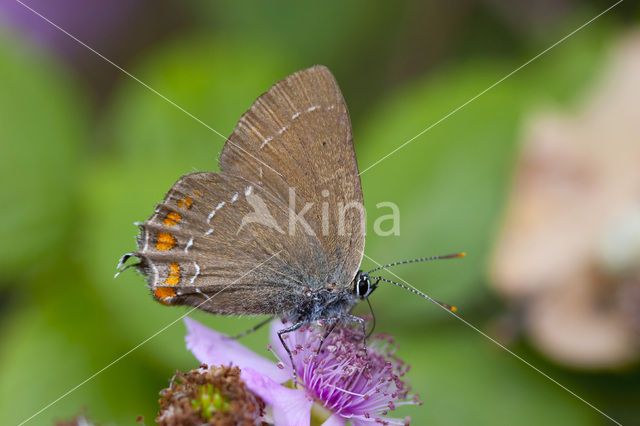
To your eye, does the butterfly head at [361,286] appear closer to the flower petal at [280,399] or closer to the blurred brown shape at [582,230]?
the flower petal at [280,399]

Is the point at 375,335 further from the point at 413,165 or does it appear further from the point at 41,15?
the point at 41,15

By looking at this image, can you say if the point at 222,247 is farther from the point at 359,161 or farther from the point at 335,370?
the point at 359,161

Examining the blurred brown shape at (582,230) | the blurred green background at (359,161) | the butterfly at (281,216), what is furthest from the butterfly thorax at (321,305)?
the blurred brown shape at (582,230)

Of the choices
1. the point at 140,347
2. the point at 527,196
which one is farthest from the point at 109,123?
the point at 527,196

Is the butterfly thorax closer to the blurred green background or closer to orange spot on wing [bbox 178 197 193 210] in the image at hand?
orange spot on wing [bbox 178 197 193 210]

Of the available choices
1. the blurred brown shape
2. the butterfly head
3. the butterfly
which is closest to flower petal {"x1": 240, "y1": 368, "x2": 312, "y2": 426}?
the butterfly

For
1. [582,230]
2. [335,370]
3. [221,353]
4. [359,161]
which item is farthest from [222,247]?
[582,230]
